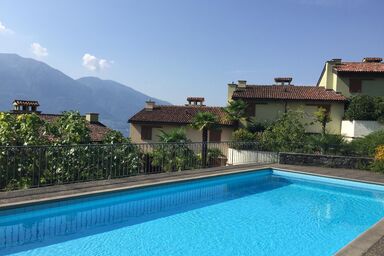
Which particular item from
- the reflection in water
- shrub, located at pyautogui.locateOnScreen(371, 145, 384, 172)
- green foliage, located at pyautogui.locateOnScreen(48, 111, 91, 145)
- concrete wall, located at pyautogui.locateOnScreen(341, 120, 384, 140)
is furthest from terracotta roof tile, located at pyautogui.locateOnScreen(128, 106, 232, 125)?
the reflection in water

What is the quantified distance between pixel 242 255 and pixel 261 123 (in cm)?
2358

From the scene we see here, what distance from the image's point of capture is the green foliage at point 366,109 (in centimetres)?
2495

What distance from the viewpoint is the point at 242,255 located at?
248 inches

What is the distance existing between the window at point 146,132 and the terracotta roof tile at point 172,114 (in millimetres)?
786

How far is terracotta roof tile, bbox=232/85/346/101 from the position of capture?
1141 inches

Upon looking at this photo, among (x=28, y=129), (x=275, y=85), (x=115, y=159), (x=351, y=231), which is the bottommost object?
(x=351, y=231)

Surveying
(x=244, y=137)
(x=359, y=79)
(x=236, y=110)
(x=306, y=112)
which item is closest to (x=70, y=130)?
(x=244, y=137)

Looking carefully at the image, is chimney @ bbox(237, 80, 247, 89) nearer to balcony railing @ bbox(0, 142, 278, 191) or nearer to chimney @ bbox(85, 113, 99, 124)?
chimney @ bbox(85, 113, 99, 124)

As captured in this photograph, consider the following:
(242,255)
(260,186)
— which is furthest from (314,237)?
(260,186)

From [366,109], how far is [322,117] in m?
3.02

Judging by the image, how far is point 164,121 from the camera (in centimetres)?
3359

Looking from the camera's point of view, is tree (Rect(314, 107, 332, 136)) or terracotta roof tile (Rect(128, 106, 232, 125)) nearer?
tree (Rect(314, 107, 332, 136))

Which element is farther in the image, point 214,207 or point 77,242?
point 214,207

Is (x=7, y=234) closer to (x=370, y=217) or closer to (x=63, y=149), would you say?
(x=63, y=149)
